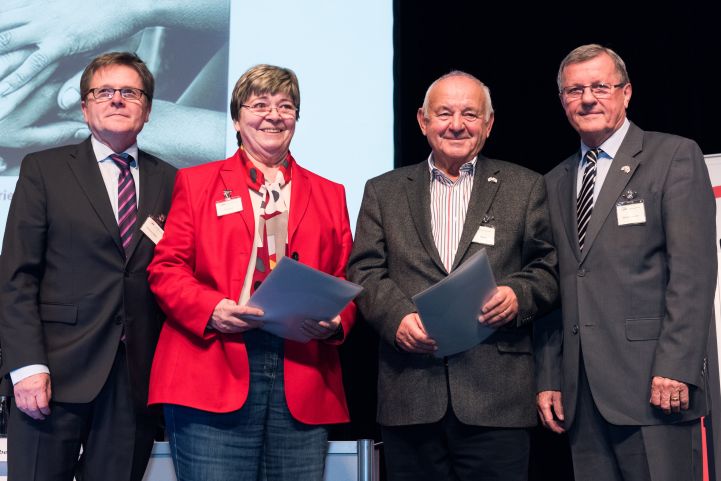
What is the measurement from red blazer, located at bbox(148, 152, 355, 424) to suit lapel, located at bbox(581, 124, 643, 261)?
807 millimetres

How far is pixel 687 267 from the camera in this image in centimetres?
255

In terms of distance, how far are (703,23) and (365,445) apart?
278 cm

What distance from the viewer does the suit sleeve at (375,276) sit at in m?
2.57

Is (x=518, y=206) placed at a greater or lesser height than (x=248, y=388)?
greater

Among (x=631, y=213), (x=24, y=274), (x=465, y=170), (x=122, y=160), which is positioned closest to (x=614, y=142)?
(x=631, y=213)

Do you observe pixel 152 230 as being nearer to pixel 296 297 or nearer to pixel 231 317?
pixel 231 317

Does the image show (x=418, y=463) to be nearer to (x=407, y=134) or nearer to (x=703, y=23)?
(x=407, y=134)

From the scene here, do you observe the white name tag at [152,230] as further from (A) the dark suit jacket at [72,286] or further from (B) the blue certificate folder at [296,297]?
(B) the blue certificate folder at [296,297]

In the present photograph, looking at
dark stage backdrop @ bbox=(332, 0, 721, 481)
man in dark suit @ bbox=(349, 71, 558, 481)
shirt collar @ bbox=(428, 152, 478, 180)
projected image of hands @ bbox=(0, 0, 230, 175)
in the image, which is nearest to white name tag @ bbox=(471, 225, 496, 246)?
man in dark suit @ bbox=(349, 71, 558, 481)

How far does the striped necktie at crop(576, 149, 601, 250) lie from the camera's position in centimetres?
278

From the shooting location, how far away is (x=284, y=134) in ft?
8.77

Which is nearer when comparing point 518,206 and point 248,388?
point 248,388

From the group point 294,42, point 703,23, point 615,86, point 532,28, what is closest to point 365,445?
point 615,86

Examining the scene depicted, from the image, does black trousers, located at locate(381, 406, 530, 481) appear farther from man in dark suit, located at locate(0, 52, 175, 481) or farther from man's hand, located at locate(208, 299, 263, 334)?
man in dark suit, located at locate(0, 52, 175, 481)
